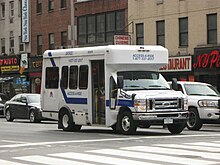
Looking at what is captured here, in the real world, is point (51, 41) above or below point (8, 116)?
above

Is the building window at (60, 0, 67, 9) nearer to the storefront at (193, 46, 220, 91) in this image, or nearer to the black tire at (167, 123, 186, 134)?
the storefront at (193, 46, 220, 91)

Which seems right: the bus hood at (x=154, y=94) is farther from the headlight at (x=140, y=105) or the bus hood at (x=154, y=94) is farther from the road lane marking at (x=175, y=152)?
the road lane marking at (x=175, y=152)

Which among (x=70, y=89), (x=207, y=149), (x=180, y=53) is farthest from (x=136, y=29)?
(x=207, y=149)

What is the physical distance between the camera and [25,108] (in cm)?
2936

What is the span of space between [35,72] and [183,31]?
658 inches

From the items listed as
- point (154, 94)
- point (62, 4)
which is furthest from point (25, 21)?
point (154, 94)

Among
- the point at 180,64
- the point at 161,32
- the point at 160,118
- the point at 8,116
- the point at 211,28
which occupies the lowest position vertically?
the point at 8,116

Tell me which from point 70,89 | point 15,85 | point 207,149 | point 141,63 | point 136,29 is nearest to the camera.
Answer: point 207,149

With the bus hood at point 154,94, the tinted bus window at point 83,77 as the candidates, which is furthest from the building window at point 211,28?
the bus hood at point 154,94

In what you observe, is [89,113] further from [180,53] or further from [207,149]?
[180,53]

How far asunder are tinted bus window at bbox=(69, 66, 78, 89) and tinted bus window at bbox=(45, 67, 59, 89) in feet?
2.87

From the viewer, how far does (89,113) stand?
1914 centimetres

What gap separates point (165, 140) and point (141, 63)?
347 cm

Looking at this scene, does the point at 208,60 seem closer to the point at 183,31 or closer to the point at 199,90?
the point at 183,31
